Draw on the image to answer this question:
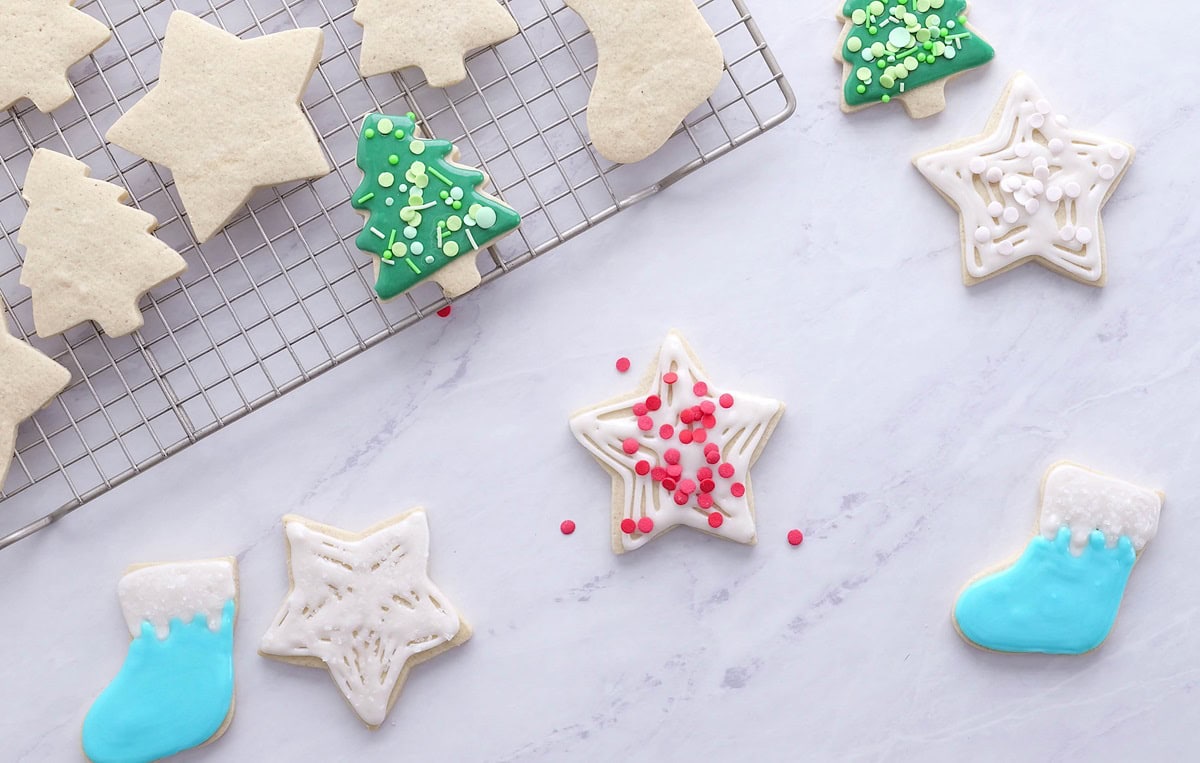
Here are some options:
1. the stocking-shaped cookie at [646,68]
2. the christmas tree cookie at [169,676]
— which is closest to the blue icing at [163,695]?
the christmas tree cookie at [169,676]

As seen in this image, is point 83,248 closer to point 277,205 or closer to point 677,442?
point 277,205

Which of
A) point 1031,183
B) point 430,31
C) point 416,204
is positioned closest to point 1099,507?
point 1031,183

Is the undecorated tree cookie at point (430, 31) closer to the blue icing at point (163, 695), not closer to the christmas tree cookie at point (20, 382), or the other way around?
the christmas tree cookie at point (20, 382)

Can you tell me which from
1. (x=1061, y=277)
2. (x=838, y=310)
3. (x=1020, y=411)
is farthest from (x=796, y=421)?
(x=1061, y=277)

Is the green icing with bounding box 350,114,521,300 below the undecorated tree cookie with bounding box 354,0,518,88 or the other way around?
below

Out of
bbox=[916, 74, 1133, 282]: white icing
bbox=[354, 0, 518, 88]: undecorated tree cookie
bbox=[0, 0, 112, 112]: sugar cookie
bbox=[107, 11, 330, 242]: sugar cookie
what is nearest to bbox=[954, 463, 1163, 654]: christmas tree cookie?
bbox=[916, 74, 1133, 282]: white icing

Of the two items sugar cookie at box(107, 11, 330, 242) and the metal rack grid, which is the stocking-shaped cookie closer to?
the metal rack grid

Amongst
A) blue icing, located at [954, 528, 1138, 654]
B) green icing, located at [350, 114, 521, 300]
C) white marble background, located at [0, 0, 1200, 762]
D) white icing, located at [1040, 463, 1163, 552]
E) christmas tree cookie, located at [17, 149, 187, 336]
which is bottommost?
blue icing, located at [954, 528, 1138, 654]

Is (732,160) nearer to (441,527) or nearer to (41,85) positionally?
(441,527)
